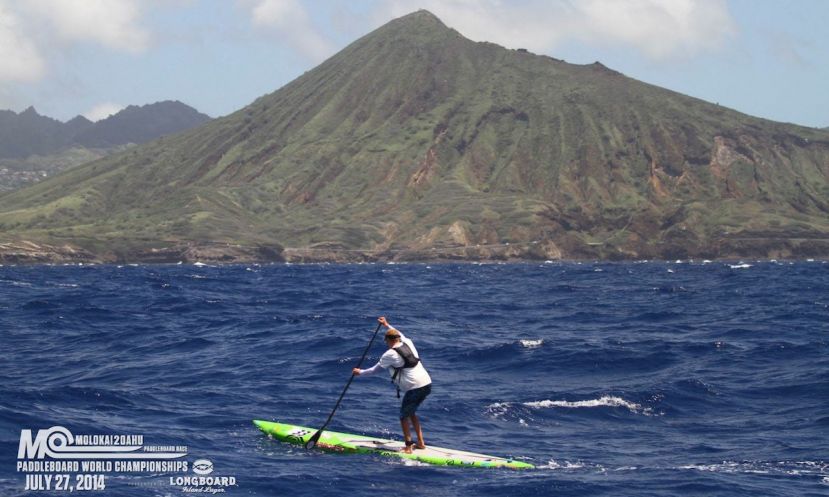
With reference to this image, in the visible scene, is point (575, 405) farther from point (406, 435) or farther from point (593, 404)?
point (406, 435)

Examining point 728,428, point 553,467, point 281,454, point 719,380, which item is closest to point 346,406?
point 281,454

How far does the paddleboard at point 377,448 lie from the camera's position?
847 inches

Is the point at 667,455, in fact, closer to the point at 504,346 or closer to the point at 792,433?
the point at 792,433

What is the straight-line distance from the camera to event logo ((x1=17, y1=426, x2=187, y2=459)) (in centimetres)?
2059

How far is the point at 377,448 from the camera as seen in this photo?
74.6ft

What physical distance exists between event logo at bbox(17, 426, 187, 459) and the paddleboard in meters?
2.82

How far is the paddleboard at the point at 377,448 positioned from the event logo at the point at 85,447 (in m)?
2.82

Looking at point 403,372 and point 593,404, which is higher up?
point 403,372

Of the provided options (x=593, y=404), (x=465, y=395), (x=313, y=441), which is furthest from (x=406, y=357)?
(x=593, y=404)

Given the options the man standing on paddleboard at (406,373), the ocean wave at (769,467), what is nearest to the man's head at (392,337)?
the man standing on paddleboard at (406,373)

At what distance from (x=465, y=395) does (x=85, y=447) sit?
12.1 metres

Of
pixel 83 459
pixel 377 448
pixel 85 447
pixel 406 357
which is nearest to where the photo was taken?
pixel 83 459

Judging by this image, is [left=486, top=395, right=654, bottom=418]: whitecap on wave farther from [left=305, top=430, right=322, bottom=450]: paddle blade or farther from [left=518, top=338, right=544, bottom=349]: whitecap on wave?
[left=518, top=338, right=544, bottom=349]: whitecap on wave

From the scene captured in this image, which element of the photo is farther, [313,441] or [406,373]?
[313,441]
